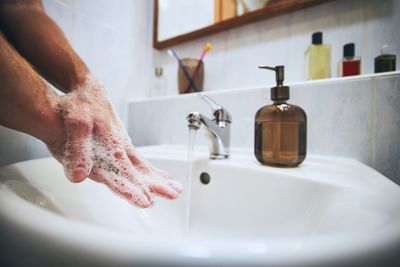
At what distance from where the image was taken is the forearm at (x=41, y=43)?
0.93 feet

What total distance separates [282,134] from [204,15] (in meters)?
0.55

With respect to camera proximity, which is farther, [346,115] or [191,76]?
[191,76]

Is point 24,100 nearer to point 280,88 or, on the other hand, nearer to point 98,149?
point 98,149

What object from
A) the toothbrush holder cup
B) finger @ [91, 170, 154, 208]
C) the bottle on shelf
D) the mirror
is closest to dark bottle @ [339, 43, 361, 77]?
the bottle on shelf

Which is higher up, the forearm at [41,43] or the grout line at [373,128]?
the forearm at [41,43]

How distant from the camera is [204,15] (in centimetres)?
75

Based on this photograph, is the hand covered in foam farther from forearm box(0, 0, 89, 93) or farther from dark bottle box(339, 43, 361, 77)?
dark bottle box(339, 43, 361, 77)

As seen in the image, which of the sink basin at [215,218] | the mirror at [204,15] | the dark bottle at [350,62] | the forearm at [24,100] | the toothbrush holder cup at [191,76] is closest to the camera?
the sink basin at [215,218]

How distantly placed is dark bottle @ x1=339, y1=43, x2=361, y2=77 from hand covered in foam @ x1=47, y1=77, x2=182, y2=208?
1.64 feet

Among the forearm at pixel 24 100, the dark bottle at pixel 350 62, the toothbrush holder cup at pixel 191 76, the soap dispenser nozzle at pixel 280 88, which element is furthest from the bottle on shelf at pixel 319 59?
the forearm at pixel 24 100

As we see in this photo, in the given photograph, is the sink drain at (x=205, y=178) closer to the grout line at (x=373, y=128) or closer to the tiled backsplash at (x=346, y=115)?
the tiled backsplash at (x=346, y=115)

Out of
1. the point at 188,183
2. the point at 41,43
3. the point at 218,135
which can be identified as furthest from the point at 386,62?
the point at 41,43

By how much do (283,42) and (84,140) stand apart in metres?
0.59

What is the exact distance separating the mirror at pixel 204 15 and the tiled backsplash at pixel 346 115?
253 millimetres
